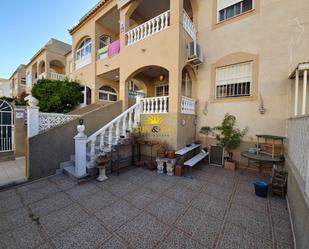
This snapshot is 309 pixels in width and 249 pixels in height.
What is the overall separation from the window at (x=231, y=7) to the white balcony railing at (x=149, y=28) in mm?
2829

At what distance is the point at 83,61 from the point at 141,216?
11.3 m

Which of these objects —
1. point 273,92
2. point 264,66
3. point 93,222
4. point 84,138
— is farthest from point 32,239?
point 264,66

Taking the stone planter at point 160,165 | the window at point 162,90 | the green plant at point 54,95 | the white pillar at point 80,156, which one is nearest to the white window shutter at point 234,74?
the window at point 162,90

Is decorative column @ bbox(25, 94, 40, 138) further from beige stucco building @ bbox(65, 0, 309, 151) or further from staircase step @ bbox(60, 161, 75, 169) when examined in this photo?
beige stucco building @ bbox(65, 0, 309, 151)

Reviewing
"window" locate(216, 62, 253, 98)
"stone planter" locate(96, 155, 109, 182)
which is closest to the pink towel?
"window" locate(216, 62, 253, 98)

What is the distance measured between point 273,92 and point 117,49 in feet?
25.1

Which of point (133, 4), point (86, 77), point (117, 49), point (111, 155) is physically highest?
point (133, 4)

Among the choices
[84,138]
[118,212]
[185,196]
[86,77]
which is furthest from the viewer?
[86,77]

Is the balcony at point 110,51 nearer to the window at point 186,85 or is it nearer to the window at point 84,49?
the window at point 84,49

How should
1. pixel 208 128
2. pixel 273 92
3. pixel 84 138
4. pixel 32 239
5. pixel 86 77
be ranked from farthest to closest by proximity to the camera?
pixel 86 77 → pixel 208 128 → pixel 273 92 → pixel 84 138 → pixel 32 239

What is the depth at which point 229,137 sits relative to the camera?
20.1ft

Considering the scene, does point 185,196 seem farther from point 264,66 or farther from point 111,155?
point 264,66

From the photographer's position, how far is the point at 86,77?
33.2 ft

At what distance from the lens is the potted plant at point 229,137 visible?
19.9 feet
